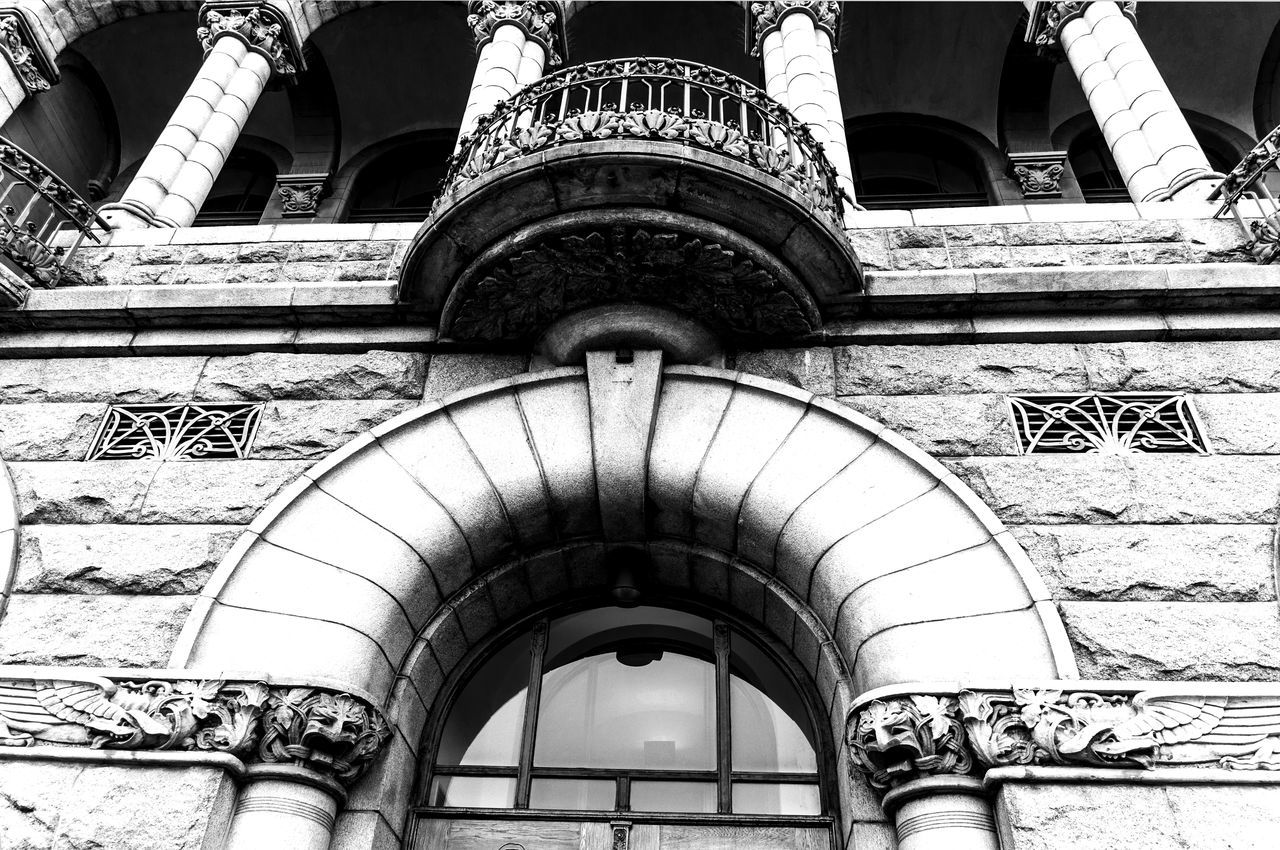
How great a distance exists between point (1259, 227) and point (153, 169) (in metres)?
9.67

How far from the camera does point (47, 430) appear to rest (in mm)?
5812

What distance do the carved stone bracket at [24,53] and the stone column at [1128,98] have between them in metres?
12.0

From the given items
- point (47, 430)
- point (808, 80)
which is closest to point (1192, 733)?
point (47, 430)

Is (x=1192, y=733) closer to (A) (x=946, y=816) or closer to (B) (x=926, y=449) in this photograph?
(A) (x=946, y=816)

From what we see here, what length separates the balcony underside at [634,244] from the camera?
5445 millimetres

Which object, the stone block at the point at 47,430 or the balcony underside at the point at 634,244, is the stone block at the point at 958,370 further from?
the stone block at the point at 47,430

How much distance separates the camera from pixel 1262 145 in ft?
20.0

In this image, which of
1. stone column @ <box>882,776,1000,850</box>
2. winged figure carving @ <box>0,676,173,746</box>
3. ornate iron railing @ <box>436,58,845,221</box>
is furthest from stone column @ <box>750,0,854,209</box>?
winged figure carving @ <box>0,676,173,746</box>

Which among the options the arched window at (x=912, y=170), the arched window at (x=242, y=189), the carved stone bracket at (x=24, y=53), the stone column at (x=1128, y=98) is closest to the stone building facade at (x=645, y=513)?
the stone column at (x=1128, y=98)

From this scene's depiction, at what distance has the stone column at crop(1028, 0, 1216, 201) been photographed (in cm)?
757

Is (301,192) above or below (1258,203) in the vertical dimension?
above

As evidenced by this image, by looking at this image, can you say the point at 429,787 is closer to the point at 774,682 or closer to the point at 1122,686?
the point at 774,682

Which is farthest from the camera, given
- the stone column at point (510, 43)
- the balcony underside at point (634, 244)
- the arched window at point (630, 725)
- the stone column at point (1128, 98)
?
the stone column at point (510, 43)

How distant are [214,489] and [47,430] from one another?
142 centimetres
